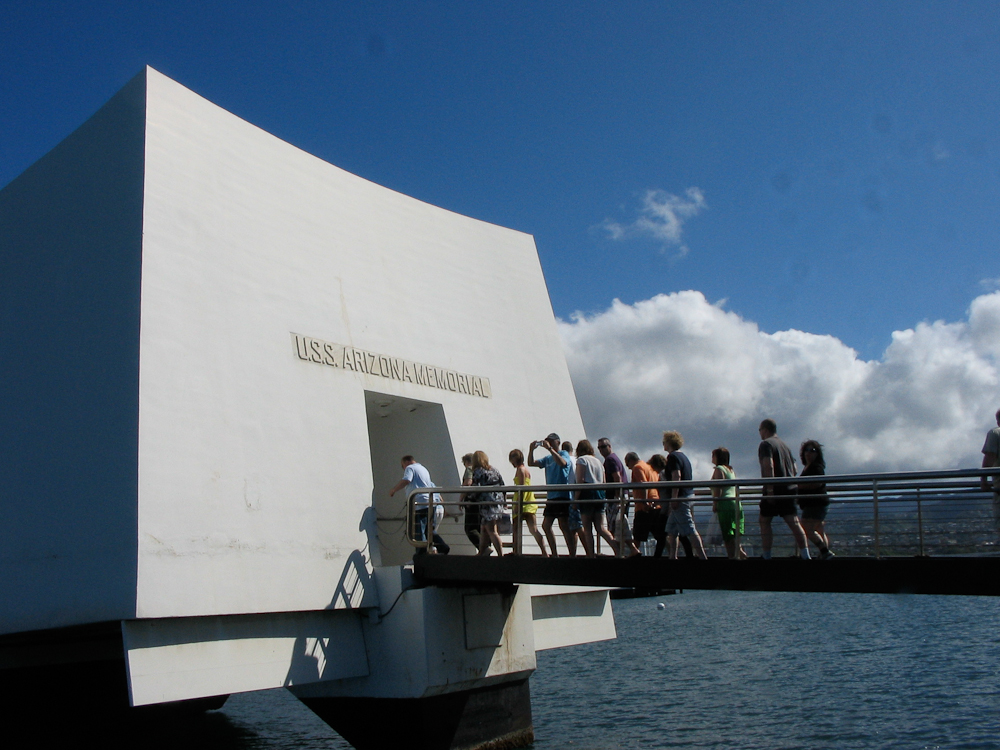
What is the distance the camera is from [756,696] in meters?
19.2

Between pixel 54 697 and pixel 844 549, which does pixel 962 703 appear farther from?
pixel 54 697

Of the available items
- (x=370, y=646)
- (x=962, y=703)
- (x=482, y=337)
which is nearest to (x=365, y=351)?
(x=482, y=337)

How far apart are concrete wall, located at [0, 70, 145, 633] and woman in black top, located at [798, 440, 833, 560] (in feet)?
23.0

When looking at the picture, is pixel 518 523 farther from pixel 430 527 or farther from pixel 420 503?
pixel 420 503

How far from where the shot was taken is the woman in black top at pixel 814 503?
9.14 metres

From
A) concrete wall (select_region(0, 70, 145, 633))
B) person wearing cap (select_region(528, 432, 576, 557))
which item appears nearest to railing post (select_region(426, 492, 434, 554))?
person wearing cap (select_region(528, 432, 576, 557))

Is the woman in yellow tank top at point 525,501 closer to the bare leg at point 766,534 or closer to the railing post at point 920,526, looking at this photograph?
the bare leg at point 766,534

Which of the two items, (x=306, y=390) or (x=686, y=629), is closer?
(x=306, y=390)

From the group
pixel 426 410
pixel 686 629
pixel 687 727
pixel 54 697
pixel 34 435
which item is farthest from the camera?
pixel 686 629

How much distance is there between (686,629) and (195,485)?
35103 mm

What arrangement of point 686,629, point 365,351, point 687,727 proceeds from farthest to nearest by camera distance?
point 686,629
point 687,727
point 365,351

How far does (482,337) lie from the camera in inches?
618

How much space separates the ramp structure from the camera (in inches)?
393

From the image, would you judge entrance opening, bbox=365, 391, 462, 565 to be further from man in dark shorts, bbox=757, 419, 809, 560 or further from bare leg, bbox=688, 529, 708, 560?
man in dark shorts, bbox=757, 419, 809, 560
